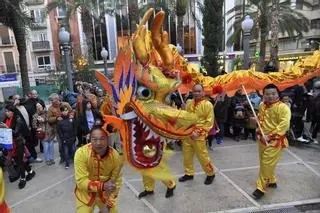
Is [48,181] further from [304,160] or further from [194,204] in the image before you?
[304,160]

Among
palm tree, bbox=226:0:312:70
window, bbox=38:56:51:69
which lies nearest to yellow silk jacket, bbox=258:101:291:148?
palm tree, bbox=226:0:312:70

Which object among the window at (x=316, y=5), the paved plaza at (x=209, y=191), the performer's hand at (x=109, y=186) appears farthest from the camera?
the window at (x=316, y=5)

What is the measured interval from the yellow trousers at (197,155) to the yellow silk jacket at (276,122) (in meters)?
0.89

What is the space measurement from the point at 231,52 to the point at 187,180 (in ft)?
89.8

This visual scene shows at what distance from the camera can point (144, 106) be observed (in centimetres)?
302

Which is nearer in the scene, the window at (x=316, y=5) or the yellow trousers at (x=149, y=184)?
the yellow trousers at (x=149, y=184)

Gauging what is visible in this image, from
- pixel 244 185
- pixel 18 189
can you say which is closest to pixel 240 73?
pixel 244 185

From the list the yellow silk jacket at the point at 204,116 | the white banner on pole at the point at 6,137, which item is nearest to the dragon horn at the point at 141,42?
the yellow silk jacket at the point at 204,116

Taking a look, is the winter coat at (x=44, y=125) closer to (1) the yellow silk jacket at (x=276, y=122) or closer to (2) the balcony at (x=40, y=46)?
(1) the yellow silk jacket at (x=276, y=122)

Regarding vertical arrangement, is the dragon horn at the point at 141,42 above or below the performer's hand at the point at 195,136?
above

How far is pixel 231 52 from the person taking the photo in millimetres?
30734

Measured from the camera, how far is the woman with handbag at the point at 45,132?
6.25 m

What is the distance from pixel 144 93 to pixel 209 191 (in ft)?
7.79

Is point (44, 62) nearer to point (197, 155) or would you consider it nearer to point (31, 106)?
point (31, 106)
